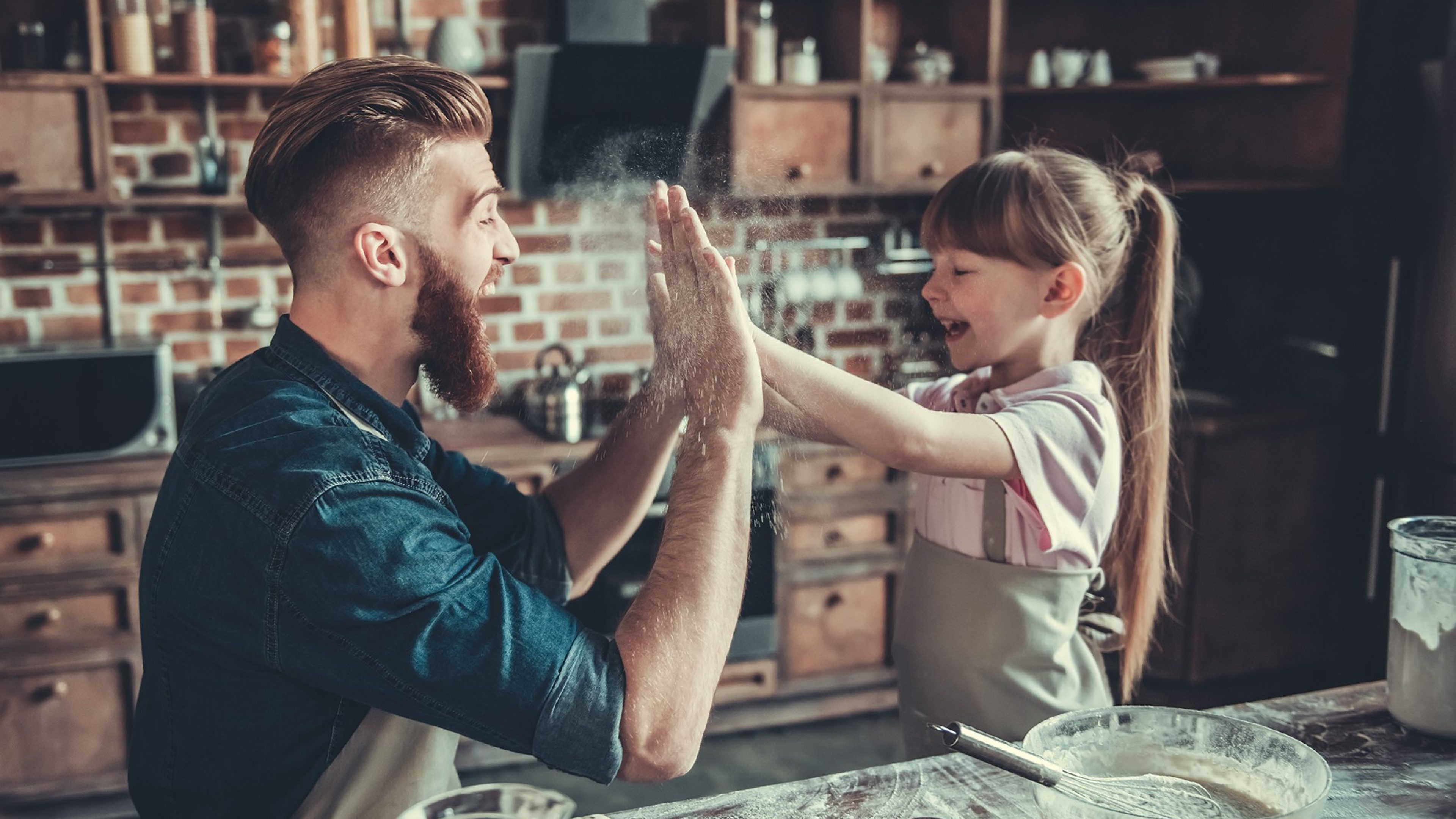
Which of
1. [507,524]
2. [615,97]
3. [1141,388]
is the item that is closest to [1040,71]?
[615,97]

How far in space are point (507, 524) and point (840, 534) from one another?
71.5 inches

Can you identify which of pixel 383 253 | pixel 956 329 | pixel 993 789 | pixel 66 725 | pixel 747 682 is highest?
pixel 383 253

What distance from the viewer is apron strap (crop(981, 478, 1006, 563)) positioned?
1.46m

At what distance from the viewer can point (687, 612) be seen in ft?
3.84

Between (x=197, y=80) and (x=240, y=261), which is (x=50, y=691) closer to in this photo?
(x=240, y=261)

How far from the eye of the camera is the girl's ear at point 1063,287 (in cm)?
142

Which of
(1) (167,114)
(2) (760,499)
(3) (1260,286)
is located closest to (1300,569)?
(3) (1260,286)

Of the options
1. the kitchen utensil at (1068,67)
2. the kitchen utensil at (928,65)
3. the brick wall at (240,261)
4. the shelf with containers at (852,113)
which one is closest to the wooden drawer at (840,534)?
the brick wall at (240,261)

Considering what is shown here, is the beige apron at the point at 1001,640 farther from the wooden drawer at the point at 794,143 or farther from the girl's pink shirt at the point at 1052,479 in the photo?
the wooden drawer at the point at 794,143

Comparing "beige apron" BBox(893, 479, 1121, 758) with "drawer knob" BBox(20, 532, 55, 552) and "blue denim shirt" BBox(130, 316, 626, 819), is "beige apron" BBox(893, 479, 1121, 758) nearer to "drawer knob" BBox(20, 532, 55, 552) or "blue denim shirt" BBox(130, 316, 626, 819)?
"blue denim shirt" BBox(130, 316, 626, 819)

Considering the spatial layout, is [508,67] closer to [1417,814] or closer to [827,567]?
[827,567]

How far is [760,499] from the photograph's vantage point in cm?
312

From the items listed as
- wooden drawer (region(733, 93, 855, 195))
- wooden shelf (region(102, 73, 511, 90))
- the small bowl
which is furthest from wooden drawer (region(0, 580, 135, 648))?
the small bowl

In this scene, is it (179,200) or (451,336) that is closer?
(451,336)
